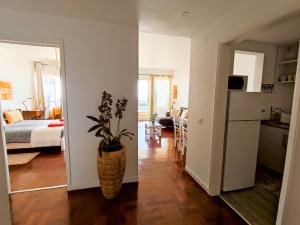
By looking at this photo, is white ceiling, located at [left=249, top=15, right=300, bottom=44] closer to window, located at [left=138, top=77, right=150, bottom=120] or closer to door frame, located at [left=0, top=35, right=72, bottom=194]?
door frame, located at [left=0, top=35, right=72, bottom=194]

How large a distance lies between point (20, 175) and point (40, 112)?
12.1ft

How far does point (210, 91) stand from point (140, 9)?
4.69 feet

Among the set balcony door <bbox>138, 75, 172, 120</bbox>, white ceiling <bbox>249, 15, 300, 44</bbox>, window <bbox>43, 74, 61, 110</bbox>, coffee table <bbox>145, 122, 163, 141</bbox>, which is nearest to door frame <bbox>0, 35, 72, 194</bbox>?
white ceiling <bbox>249, 15, 300, 44</bbox>

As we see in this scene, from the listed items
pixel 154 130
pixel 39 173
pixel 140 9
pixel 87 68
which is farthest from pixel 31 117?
pixel 140 9

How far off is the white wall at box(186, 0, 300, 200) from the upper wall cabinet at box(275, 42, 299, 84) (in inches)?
70.1

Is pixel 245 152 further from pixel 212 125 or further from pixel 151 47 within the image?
pixel 151 47

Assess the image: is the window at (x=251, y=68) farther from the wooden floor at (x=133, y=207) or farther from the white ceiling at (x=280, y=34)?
the wooden floor at (x=133, y=207)

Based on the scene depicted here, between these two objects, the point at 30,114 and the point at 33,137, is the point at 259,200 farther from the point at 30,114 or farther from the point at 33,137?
the point at 30,114

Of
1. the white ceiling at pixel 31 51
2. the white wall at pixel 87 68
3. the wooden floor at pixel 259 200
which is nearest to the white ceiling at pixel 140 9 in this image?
the white wall at pixel 87 68

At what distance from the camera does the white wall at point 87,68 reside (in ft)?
7.13

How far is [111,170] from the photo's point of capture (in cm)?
216

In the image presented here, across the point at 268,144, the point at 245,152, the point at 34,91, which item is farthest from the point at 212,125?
the point at 34,91

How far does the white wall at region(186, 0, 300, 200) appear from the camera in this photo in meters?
1.70

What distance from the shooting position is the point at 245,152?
243cm
